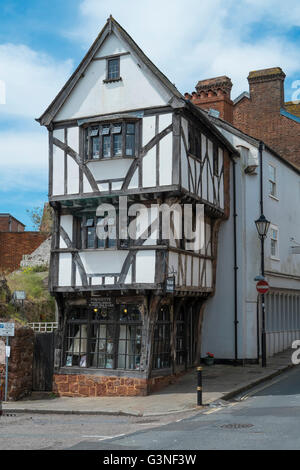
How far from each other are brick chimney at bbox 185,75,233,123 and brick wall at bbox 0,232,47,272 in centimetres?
1289

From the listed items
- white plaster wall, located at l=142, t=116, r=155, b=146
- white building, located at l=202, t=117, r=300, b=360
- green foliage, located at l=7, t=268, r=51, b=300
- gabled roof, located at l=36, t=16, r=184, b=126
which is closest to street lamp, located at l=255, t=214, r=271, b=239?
white building, located at l=202, t=117, r=300, b=360

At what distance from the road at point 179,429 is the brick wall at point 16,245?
18.9 metres

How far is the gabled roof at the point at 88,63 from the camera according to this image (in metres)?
18.2

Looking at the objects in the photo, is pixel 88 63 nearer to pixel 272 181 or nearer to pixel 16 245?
pixel 272 181

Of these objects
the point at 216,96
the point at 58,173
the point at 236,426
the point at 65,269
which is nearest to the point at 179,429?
the point at 236,426

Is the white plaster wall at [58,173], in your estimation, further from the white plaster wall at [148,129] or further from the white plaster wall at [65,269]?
the white plaster wall at [148,129]

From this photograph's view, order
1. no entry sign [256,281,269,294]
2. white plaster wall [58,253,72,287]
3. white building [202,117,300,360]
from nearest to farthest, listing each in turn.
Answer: white plaster wall [58,253,72,287] < no entry sign [256,281,269,294] < white building [202,117,300,360]

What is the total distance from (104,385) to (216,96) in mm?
13842

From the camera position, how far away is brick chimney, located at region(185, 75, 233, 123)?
25.6m

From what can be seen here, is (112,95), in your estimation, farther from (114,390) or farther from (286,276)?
(286,276)

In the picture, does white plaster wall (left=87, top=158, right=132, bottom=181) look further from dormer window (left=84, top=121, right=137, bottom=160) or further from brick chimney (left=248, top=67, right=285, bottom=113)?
brick chimney (left=248, top=67, right=285, bottom=113)

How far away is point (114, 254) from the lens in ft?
59.4

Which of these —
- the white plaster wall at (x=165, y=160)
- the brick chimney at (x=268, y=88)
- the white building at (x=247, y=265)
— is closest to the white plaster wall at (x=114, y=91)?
the white plaster wall at (x=165, y=160)
